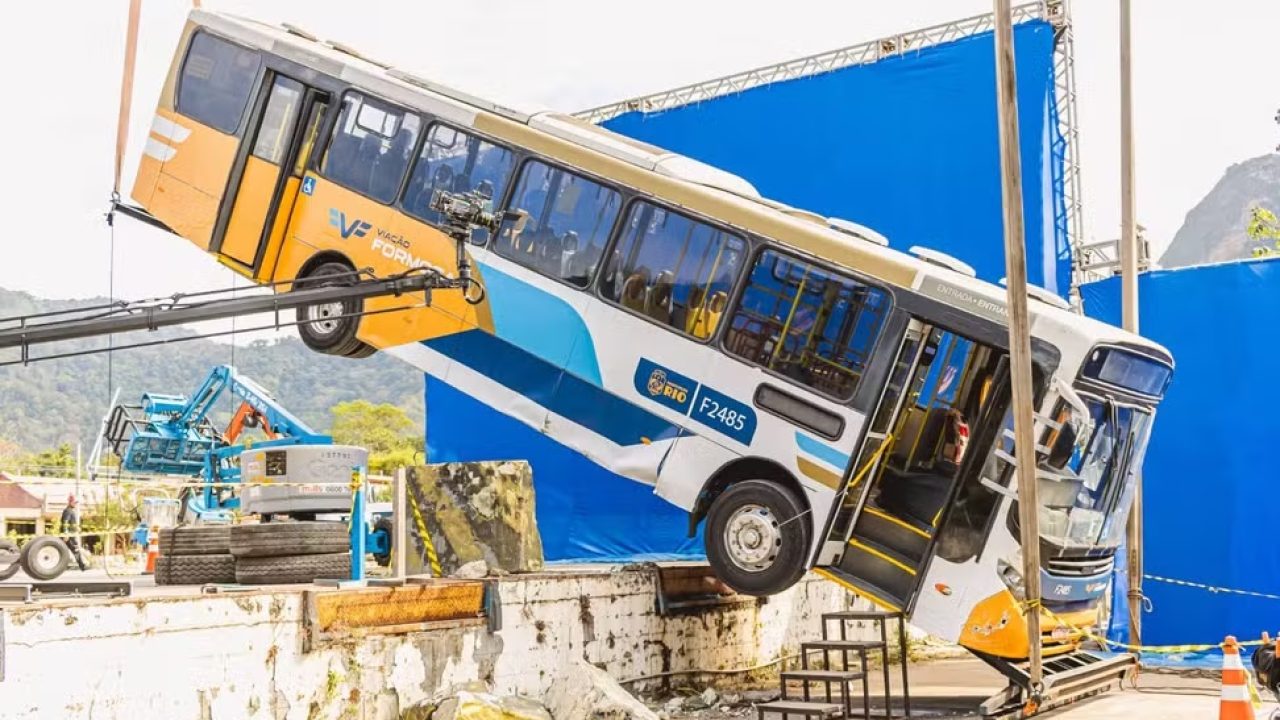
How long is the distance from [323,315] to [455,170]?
1875mm

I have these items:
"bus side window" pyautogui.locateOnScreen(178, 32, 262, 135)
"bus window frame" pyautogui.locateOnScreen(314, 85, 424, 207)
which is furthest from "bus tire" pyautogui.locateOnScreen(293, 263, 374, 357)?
"bus side window" pyautogui.locateOnScreen(178, 32, 262, 135)

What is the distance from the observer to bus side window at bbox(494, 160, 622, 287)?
11602 millimetres

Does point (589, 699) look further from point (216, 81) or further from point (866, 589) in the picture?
point (216, 81)

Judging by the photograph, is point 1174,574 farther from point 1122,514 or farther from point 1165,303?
point 1122,514

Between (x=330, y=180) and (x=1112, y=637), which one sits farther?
(x=1112, y=637)

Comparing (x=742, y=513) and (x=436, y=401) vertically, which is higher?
(x=742, y=513)

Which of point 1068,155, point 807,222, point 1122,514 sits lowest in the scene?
point 1122,514

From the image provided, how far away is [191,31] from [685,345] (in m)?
6.05

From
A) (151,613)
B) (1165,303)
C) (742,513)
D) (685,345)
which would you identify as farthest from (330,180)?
(1165,303)

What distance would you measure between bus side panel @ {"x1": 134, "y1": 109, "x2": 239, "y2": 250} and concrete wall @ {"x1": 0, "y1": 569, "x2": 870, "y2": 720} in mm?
5275

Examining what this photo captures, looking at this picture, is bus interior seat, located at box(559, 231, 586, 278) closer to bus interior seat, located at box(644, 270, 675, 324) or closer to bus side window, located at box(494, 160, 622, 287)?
bus side window, located at box(494, 160, 622, 287)

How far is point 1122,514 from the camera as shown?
1098 cm

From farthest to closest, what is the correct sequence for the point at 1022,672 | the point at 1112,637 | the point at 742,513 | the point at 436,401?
the point at 436,401 → the point at 1112,637 → the point at 742,513 → the point at 1022,672

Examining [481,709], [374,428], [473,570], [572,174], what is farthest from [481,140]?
[374,428]
